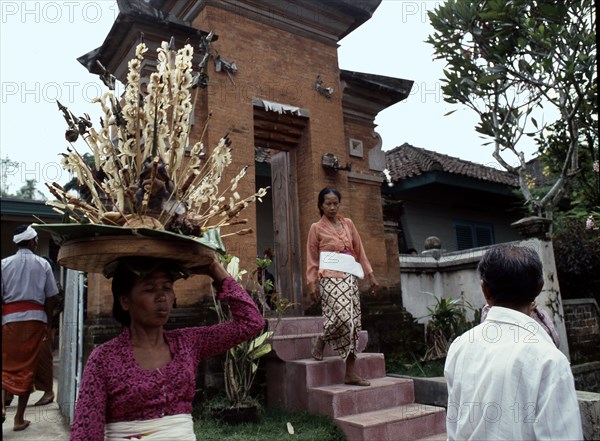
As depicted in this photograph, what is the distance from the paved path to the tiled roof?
941 centimetres

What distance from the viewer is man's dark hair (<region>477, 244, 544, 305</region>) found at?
180 cm

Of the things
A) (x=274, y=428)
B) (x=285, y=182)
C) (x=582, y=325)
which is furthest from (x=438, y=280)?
(x=274, y=428)

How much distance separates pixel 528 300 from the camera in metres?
1.82

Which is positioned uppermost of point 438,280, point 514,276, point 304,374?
point 438,280

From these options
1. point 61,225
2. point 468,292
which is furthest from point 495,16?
point 61,225

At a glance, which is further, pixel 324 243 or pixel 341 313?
pixel 324 243

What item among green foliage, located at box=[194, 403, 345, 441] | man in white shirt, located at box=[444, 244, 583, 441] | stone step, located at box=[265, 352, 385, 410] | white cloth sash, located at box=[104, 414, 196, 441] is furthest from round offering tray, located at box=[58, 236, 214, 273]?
stone step, located at box=[265, 352, 385, 410]

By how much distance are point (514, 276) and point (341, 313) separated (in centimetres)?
307

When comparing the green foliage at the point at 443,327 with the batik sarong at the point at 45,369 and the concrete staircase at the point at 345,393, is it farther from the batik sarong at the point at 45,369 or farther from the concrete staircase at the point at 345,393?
the batik sarong at the point at 45,369

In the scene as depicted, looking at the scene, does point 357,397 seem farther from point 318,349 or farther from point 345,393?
point 318,349

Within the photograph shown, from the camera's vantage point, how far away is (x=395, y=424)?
4.53 meters

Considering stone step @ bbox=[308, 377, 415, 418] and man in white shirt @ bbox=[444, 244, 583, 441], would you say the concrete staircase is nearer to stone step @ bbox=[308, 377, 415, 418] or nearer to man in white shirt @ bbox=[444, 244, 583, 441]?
stone step @ bbox=[308, 377, 415, 418]

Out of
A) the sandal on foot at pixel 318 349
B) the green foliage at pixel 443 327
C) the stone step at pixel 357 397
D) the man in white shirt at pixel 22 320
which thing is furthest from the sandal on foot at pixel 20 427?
the green foliage at pixel 443 327

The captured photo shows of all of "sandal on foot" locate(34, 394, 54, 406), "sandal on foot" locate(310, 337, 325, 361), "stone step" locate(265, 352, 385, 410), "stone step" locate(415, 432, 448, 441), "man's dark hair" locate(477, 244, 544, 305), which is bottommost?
"stone step" locate(415, 432, 448, 441)
